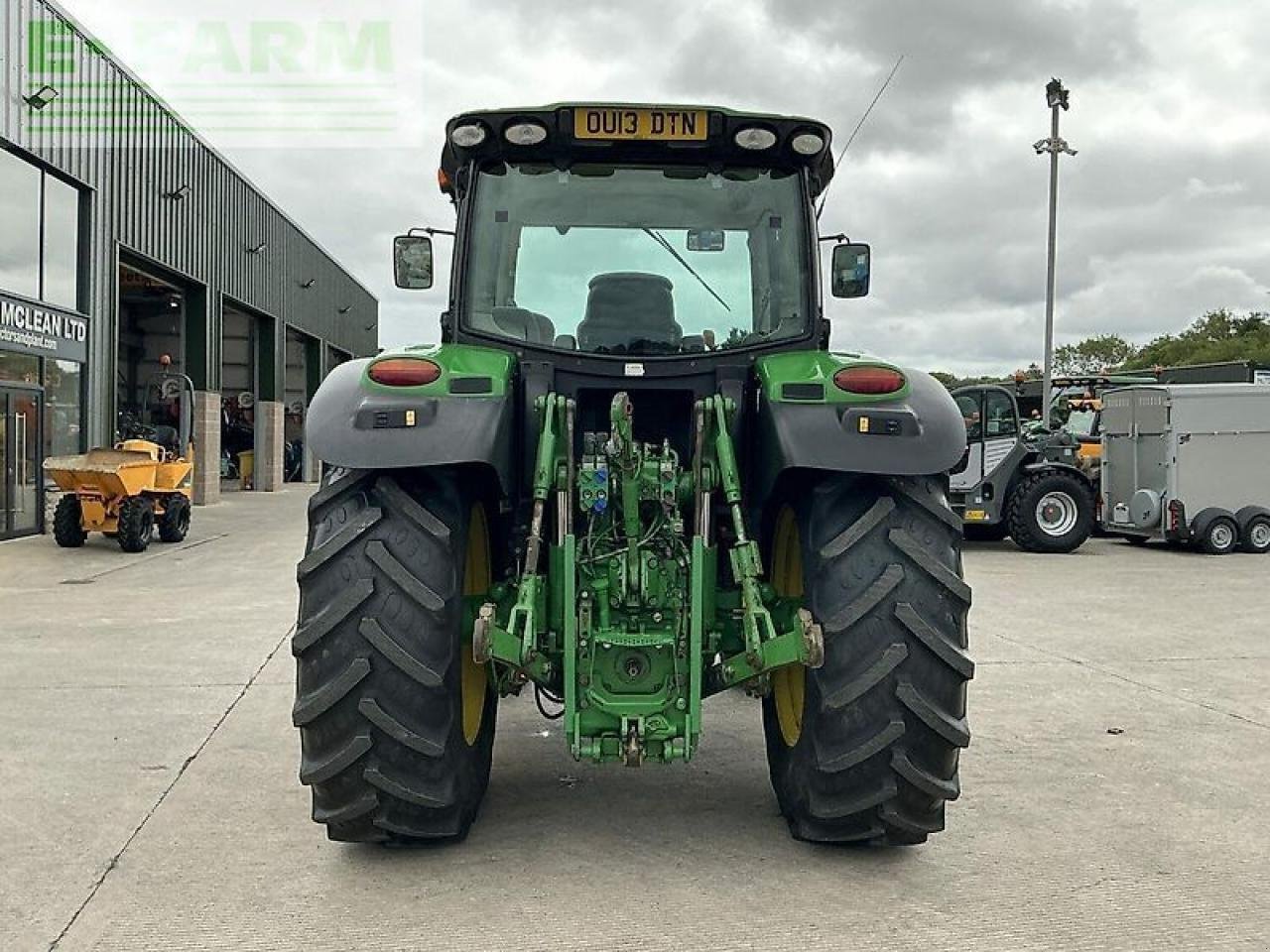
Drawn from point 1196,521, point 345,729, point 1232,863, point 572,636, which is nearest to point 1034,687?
point 1232,863

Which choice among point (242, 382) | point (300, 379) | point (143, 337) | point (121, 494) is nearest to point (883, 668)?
point (121, 494)

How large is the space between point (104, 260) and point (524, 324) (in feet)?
55.8

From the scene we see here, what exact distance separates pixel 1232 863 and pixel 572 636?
7.68 ft

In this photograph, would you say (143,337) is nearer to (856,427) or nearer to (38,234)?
(38,234)

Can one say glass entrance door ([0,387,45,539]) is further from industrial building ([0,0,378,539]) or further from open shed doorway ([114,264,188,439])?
open shed doorway ([114,264,188,439])

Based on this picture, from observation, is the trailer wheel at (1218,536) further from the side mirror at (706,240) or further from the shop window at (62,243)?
the shop window at (62,243)

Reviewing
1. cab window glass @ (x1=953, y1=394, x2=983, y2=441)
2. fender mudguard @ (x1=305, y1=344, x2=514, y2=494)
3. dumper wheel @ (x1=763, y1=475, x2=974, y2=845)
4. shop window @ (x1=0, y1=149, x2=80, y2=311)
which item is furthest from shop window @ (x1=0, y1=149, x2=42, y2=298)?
dumper wheel @ (x1=763, y1=475, x2=974, y2=845)

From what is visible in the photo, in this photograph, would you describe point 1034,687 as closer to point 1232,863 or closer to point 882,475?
point 1232,863

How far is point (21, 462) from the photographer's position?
16.3 meters

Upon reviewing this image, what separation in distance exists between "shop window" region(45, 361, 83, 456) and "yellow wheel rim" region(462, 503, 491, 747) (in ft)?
49.4

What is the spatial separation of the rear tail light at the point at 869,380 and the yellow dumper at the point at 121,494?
42.3 ft

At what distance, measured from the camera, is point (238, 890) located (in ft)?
11.6

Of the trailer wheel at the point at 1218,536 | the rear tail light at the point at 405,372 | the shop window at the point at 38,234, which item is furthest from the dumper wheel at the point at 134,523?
the trailer wheel at the point at 1218,536

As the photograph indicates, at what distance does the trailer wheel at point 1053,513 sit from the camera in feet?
49.6
